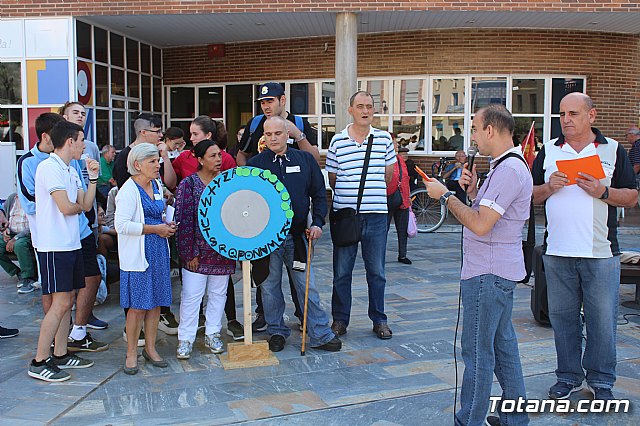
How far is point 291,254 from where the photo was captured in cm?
507

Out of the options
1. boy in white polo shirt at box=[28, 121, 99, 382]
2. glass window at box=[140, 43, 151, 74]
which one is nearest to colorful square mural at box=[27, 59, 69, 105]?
glass window at box=[140, 43, 151, 74]

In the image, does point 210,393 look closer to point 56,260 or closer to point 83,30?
point 56,260

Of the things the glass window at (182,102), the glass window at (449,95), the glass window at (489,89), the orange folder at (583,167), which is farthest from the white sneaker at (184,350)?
the glass window at (182,102)

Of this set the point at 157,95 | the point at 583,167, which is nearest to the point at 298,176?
the point at 583,167

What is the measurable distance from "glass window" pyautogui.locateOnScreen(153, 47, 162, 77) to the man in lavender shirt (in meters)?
13.5

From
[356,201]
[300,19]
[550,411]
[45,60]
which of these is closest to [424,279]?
[356,201]

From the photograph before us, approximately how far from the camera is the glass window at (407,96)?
14352 mm

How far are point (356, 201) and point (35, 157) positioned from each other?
2495 mm

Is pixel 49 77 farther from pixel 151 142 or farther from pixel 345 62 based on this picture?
pixel 151 142

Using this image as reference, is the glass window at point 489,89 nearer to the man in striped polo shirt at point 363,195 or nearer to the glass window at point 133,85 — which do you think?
the glass window at point 133,85

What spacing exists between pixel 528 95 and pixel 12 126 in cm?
1064

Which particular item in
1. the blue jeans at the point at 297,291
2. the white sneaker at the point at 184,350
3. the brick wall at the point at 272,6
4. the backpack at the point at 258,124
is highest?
the brick wall at the point at 272,6

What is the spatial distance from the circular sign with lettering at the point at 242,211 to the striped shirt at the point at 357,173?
2.30ft

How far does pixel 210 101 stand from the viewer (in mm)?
15922
